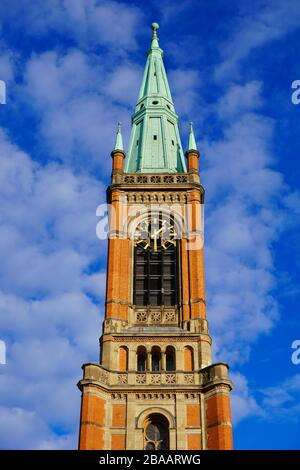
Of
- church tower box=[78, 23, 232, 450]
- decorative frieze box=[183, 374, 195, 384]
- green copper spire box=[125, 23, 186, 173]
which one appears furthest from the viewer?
green copper spire box=[125, 23, 186, 173]

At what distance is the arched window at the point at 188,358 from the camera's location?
44812 millimetres

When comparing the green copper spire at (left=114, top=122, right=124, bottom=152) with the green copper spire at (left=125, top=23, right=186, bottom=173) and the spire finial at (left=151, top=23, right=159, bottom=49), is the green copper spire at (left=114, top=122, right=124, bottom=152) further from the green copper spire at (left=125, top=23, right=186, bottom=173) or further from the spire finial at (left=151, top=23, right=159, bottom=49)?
the spire finial at (left=151, top=23, right=159, bottom=49)

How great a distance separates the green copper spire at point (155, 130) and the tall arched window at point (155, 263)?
657 cm

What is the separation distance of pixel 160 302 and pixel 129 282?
2616 millimetres

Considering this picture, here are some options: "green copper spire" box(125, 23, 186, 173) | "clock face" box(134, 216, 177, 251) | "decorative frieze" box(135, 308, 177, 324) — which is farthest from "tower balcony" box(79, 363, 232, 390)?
"green copper spire" box(125, 23, 186, 173)

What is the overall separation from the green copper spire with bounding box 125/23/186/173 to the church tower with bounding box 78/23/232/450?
0.13 m

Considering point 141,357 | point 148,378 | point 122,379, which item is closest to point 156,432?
point 148,378

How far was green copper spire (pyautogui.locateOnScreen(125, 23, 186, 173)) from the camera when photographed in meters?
58.6

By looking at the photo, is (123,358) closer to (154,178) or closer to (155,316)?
(155,316)

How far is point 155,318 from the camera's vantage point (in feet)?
158

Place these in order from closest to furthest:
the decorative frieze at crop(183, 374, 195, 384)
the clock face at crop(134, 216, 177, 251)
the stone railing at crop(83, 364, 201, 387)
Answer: the stone railing at crop(83, 364, 201, 387) → the decorative frieze at crop(183, 374, 195, 384) → the clock face at crop(134, 216, 177, 251)

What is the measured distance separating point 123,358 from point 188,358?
416 cm
